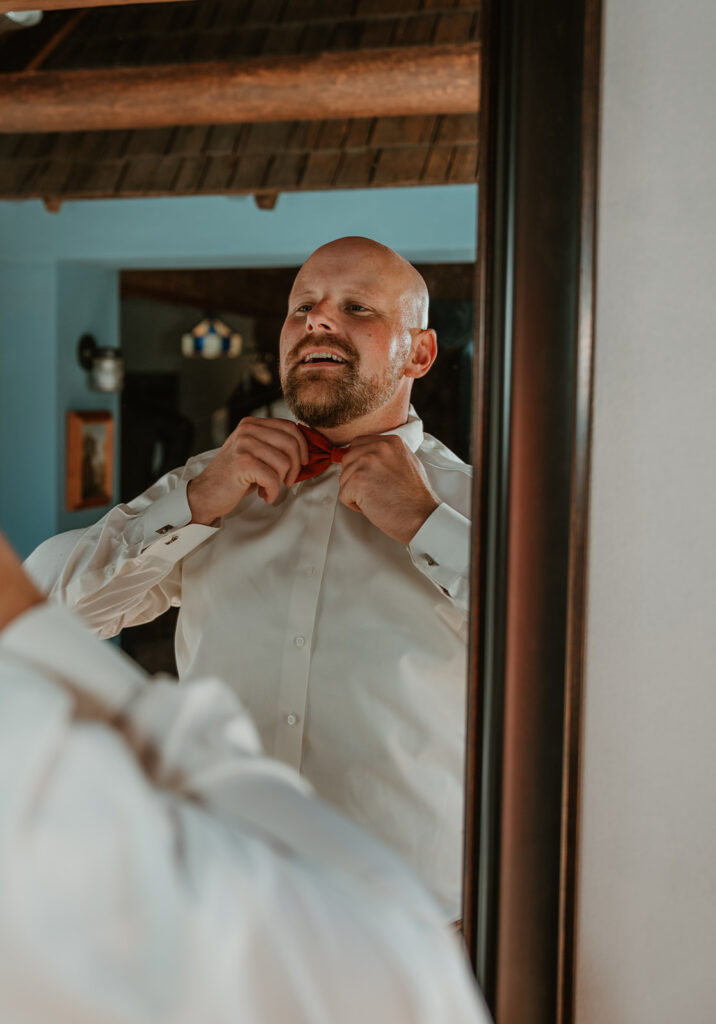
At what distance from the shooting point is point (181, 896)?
37 cm

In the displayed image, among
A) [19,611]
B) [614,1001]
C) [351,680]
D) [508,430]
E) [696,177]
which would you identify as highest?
[696,177]

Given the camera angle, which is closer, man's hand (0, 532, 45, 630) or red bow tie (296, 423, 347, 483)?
man's hand (0, 532, 45, 630)

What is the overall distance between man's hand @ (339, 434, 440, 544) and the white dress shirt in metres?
0.01

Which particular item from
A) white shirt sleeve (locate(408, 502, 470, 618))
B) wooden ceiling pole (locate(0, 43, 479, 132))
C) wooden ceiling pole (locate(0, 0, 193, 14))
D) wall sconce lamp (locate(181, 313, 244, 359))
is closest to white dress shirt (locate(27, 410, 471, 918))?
white shirt sleeve (locate(408, 502, 470, 618))

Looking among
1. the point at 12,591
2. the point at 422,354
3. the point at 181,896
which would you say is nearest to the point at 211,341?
the point at 422,354

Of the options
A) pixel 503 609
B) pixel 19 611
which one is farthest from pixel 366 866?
A: pixel 503 609

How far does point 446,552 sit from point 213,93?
0.53m

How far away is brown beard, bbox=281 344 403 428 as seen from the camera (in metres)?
0.88

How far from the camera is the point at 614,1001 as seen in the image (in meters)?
0.85

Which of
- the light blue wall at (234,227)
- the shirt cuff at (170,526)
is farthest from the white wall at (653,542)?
the shirt cuff at (170,526)

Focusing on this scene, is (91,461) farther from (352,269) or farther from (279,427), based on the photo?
(352,269)

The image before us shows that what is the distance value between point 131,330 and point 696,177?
0.56 m

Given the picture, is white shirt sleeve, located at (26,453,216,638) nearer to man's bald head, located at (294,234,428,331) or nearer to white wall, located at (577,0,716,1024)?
man's bald head, located at (294,234,428,331)

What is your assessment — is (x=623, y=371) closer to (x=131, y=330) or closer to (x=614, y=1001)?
(x=131, y=330)
